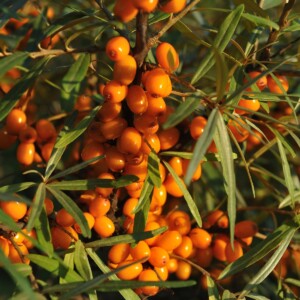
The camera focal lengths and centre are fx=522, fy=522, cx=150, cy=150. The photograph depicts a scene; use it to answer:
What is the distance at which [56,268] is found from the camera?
97 centimetres

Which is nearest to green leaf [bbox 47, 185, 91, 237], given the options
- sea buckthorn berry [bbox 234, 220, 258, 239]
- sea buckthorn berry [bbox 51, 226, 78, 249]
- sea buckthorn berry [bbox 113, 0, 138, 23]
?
sea buckthorn berry [bbox 51, 226, 78, 249]

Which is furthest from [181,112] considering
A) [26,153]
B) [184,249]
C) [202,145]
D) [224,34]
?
[26,153]

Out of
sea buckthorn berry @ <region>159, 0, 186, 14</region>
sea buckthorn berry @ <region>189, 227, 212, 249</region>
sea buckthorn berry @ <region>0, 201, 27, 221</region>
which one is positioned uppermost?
sea buckthorn berry @ <region>159, 0, 186, 14</region>

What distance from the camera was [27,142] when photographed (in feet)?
4.32

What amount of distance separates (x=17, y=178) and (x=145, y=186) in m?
0.51

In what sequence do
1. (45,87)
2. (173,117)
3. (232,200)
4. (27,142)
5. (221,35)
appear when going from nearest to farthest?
(173,117) → (232,200) → (221,35) → (27,142) → (45,87)

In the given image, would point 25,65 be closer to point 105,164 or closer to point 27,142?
point 27,142

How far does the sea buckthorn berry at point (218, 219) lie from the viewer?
1.33 metres

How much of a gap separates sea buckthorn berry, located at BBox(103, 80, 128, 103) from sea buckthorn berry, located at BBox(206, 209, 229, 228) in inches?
19.4

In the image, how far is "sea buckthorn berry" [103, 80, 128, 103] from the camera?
0.97 metres

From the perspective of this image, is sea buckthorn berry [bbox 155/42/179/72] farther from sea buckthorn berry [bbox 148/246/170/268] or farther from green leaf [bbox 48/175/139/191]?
sea buckthorn berry [bbox 148/246/170/268]

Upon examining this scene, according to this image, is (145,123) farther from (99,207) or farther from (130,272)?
(130,272)

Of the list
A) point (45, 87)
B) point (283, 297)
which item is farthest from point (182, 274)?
point (45, 87)

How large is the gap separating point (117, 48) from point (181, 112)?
0.19 metres
